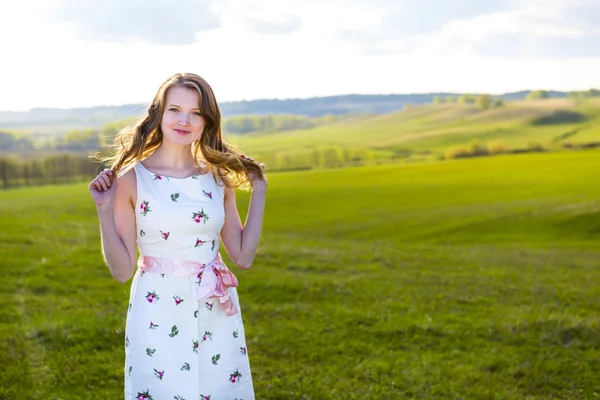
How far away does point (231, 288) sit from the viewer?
3.84 meters

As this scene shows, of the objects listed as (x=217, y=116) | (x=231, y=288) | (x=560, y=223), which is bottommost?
(x=560, y=223)

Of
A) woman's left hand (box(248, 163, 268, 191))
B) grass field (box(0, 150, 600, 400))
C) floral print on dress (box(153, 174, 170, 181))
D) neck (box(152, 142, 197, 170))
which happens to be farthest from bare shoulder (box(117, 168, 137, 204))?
grass field (box(0, 150, 600, 400))

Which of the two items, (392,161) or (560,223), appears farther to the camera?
(392,161)

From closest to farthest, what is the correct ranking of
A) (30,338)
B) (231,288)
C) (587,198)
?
(231,288)
(30,338)
(587,198)

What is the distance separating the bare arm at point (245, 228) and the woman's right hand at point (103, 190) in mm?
657

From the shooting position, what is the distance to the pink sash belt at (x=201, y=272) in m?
3.69

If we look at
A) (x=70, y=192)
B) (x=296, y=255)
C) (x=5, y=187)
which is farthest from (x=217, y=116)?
(x=5, y=187)

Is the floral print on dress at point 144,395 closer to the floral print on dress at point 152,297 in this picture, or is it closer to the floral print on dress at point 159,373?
the floral print on dress at point 159,373

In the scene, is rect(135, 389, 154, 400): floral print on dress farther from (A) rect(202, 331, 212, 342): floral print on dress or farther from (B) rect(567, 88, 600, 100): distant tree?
(B) rect(567, 88, 600, 100): distant tree

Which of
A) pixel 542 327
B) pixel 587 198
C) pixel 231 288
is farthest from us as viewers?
pixel 587 198

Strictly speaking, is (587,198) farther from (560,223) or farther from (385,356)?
(385,356)

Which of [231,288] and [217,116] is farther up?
[217,116]

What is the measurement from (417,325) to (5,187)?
31.6 meters

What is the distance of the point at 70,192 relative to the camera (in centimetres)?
3438
